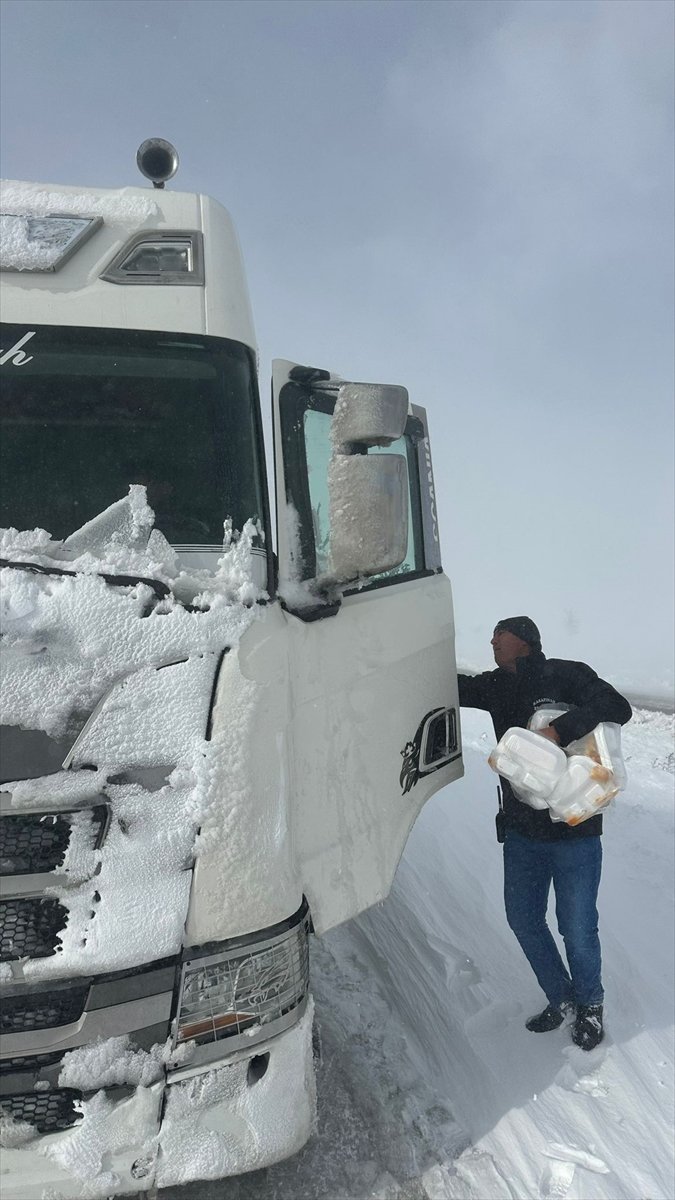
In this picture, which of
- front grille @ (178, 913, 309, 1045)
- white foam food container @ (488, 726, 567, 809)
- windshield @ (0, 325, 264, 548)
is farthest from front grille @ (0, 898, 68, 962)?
white foam food container @ (488, 726, 567, 809)

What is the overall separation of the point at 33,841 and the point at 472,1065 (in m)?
2.30

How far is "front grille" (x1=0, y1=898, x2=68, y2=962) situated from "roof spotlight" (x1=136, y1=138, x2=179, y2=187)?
309cm

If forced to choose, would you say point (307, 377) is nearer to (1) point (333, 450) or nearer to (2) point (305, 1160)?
(1) point (333, 450)

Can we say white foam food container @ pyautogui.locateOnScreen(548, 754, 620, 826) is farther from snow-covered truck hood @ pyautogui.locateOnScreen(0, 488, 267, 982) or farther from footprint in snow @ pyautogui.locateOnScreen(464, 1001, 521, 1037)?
snow-covered truck hood @ pyautogui.locateOnScreen(0, 488, 267, 982)

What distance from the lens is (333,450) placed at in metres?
2.73

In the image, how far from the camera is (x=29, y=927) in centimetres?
206

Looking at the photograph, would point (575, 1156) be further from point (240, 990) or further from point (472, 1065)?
point (240, 990)

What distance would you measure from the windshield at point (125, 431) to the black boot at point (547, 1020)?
2.64 m

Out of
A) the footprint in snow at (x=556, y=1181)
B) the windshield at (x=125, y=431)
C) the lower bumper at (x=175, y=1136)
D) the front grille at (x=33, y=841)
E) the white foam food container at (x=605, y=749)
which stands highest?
the windshield at (x=125, y=431)

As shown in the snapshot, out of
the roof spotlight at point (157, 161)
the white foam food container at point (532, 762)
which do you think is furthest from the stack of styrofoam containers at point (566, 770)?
the roof spotlight at point (157, 161)

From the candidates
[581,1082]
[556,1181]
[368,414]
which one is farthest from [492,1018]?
[368,414]

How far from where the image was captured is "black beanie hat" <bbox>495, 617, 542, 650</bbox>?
400cm

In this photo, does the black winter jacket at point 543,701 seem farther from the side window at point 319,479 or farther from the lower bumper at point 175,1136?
the lower bumper at point 175,1136

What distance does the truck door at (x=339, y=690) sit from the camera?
268 cm
